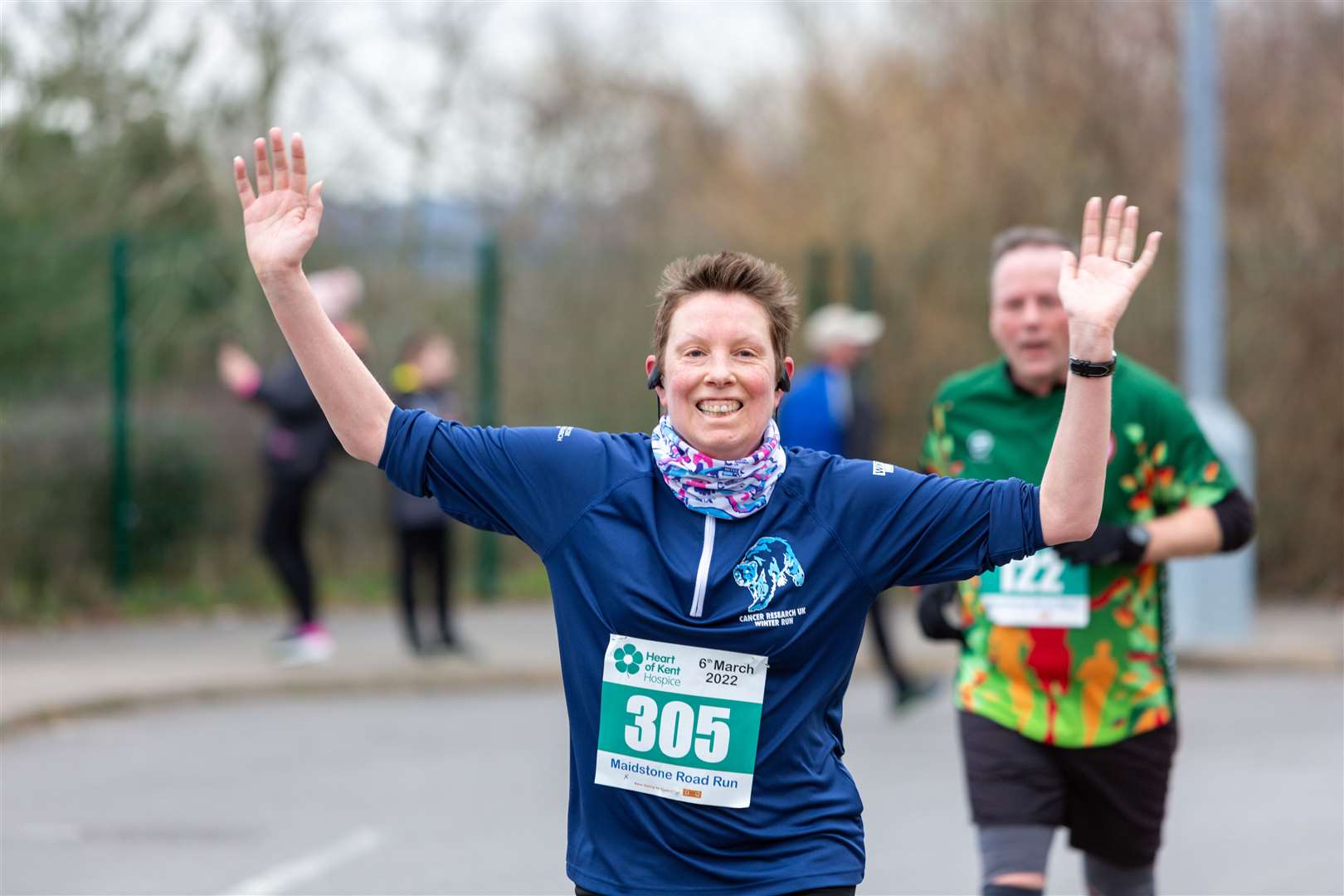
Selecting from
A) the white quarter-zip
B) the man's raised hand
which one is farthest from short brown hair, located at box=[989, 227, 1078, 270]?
the white quarter-zip

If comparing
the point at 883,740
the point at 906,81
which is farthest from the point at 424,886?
the point at 906,81

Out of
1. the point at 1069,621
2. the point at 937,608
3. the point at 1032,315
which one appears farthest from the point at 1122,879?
the point at 1032,315

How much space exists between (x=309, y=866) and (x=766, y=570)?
4.25 metres

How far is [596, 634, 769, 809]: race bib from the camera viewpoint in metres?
3.39

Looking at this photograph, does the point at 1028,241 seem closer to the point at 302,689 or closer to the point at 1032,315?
the point at 1032,315

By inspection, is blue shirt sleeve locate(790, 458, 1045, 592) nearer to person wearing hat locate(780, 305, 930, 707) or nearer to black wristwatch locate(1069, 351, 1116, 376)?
black wristwatch locate(1069, 351, 1116, 376)

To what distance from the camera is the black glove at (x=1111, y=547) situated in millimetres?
4871

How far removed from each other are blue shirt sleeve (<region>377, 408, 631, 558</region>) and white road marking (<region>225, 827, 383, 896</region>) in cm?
366

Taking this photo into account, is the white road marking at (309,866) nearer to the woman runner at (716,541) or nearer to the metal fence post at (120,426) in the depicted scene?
the woman runner at (716,541)

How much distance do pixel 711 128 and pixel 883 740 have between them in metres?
16.2

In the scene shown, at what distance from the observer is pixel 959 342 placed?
52.9ft

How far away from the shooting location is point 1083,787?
4.90m

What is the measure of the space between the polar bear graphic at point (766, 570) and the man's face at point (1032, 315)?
69.5 inches

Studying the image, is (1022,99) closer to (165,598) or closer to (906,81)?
(906,81)
